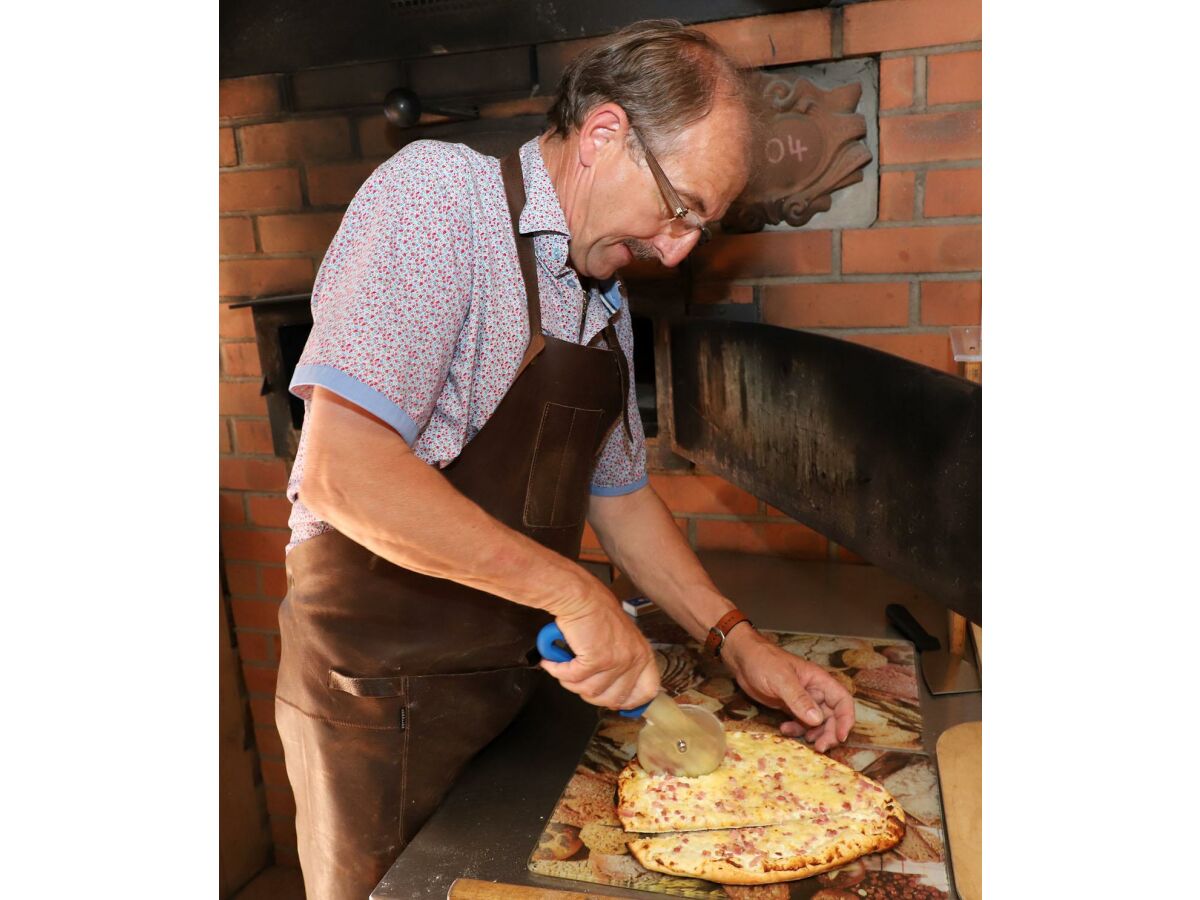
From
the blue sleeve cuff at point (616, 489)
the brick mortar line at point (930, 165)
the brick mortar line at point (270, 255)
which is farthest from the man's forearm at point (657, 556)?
the brick mortar line at point (270, 255)

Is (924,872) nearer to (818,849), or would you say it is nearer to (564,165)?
(818,849)

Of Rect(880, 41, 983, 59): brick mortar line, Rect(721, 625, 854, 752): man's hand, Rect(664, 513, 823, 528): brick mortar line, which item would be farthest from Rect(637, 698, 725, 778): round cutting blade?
Rect(880, 41, 983, 59): brick mortar line

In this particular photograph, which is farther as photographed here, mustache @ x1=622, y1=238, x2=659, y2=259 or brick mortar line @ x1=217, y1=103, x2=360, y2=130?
brick mortar line @ x1=217, y1=103, x2=360, y2=130

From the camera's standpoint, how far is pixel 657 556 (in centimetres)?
143

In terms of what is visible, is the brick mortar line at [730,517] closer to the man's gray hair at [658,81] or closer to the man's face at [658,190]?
the man's face at [658,190]

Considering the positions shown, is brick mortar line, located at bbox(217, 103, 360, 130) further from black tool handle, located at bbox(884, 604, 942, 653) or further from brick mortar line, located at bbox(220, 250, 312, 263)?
black tool handle, located at bbox(884, 604, 942, 653)

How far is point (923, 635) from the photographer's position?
4.63ft

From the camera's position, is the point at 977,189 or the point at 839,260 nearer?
the point at 977,189

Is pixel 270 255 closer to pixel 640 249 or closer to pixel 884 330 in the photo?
pixel 640 249

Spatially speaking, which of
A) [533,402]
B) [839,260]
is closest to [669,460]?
[839,260]

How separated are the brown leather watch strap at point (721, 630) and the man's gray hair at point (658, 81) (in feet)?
2.13

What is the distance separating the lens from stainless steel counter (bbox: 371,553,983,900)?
0.93 m

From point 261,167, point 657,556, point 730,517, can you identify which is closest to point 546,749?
point 657,556

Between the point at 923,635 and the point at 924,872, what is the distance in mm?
569
